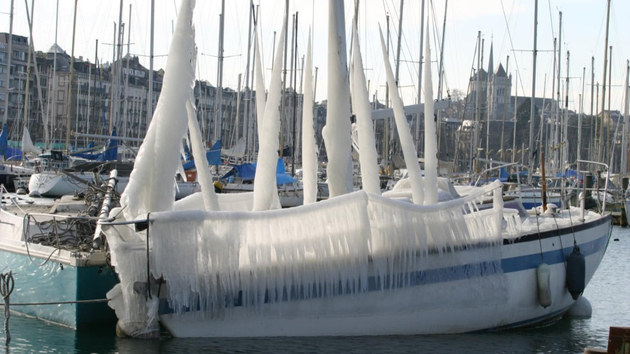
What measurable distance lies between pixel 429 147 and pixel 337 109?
2377 millimetres

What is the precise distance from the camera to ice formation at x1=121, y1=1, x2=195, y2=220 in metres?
13.9

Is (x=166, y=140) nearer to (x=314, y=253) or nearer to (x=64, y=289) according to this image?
(x=314, y=253)

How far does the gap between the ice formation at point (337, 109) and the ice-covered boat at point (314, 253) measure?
3cm

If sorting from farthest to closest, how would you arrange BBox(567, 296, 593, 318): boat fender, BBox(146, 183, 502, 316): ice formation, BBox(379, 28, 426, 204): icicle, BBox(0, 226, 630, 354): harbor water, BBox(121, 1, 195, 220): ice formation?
1. BBox(567, 296, 593, 318): boat fender
2. BBox(379, 28, 426, 204): icicle
3. BBox(121, 1, 195, 220): ice formation
4. BBox(0, 226, 630, 354): harbor water
5. BBox(146, 183, 502, 316): ice formation

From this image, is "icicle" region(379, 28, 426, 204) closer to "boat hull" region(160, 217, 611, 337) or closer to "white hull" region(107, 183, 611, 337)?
"white hull" region(107, 183, 611, 337)

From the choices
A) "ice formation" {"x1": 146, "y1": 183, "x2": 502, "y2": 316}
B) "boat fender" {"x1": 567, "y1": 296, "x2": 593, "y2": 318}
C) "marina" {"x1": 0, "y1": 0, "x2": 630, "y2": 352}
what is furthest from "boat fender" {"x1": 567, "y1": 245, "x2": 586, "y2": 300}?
"ice formation" {"x1": 146, "y1": 183, "x2": 502, "y2": 316}

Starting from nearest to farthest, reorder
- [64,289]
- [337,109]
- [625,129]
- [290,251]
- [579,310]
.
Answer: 1. [290,251]
2. [64,289]
3. [337,109]
4. [579,310]
5. [625,129]

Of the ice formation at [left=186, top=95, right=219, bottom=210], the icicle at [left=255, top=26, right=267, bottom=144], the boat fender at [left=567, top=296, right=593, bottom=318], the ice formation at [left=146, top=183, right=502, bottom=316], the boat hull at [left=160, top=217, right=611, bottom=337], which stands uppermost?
the icicle at [left=255, top=26, right=267, bottom=144]

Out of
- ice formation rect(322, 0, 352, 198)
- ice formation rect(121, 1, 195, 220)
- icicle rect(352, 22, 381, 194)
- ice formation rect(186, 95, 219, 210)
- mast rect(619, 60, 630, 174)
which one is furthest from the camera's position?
mast rect(619, 60, 630, 174)

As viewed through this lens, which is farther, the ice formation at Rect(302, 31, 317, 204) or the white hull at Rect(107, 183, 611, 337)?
the ice formation at Rect(302, 31, 317, 204)

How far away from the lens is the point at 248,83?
50688 millimetres

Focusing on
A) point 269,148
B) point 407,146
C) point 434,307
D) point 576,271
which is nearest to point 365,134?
point 407,146

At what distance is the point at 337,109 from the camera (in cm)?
1606

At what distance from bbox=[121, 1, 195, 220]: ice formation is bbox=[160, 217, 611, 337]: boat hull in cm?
182
